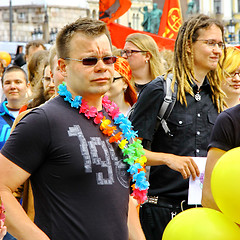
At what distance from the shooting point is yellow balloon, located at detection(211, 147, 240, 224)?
111 inches

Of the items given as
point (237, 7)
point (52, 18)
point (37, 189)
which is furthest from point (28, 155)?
point (237, 7)

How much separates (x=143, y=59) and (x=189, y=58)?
1.55 metres

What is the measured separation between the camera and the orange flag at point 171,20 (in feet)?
36.9

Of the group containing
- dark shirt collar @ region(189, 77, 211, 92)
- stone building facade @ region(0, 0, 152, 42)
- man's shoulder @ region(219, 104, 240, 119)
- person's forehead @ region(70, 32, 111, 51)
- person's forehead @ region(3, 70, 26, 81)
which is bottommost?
stone building facade @ region(0, 0, 152, 42)

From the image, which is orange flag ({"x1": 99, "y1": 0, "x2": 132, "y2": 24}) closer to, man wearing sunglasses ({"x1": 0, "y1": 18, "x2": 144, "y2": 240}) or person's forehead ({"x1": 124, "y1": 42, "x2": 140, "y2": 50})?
person's forehead ({"x1": 124, "y1": 42, "x2": 140, "y2": 50})

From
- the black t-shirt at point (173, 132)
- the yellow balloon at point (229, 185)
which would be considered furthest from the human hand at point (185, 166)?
the yellow balloon at point (229, 185)

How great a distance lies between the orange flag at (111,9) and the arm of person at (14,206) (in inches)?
259

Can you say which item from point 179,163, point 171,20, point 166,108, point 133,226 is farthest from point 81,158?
point 171,20

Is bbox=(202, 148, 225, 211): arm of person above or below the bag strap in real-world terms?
above

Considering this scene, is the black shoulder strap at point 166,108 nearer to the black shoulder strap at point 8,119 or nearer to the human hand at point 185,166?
the human hand at point 185,166

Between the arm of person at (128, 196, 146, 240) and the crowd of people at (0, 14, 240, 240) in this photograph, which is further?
the arm of person at (128, 196, 146, 240)

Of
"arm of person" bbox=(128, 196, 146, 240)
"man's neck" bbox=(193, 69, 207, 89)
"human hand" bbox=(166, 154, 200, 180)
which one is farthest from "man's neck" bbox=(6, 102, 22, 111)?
"arm of person" bbox=(128, 196, 146, 240)

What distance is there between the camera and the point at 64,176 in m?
3.08

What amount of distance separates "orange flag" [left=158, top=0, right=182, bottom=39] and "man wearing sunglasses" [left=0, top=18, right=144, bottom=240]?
805 centimetres
